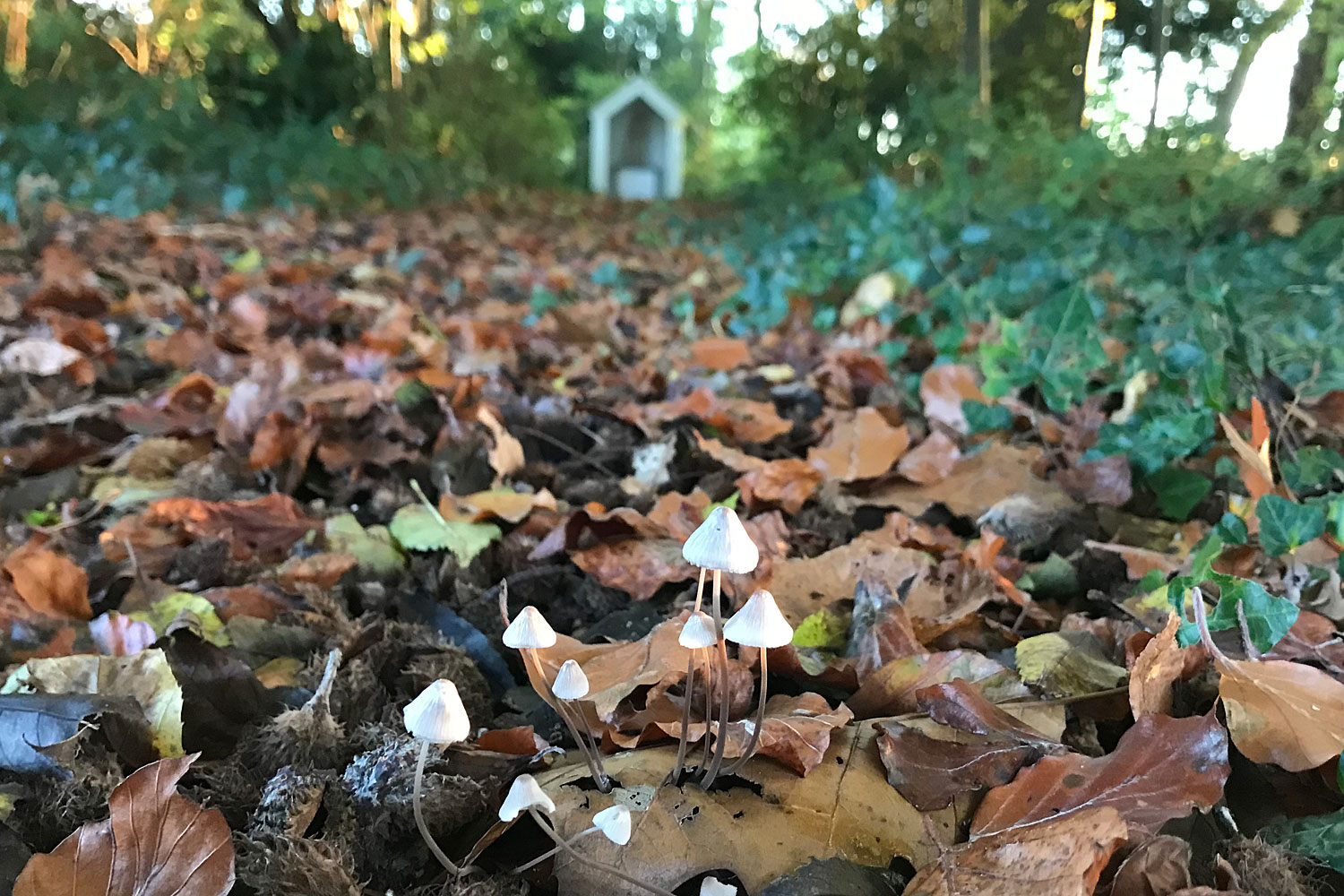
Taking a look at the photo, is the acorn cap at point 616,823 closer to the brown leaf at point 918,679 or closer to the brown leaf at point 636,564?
the brown leaf at point 918,679

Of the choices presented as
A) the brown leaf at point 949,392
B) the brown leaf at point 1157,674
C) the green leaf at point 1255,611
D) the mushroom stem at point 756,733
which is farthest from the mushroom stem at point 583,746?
the brown leaf at point 949,392

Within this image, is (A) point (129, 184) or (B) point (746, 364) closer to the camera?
(B) point (746, 364)

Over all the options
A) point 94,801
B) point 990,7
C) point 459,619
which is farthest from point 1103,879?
point 990,7

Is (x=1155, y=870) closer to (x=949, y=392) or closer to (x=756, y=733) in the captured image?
(x=756, y=733)

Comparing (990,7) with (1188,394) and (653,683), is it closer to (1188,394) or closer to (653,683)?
(1188,394)

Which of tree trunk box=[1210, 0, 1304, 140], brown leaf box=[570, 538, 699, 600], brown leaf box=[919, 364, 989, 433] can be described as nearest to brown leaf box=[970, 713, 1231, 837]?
brown leaf box=[570, 538, 699, 600]

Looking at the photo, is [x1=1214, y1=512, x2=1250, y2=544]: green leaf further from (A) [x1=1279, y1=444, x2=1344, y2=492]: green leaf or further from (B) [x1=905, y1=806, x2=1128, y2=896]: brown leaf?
(B) [x1=905, y1=806, x2=1128, y2=896]: brown leaf

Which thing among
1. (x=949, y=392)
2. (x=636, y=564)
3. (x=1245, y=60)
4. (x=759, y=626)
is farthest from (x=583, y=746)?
(x=1245, y=60)
